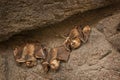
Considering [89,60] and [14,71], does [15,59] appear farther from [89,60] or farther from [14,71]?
[89,60]

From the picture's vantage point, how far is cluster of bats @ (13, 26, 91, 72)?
3.40 ft

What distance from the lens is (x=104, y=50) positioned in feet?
3.20

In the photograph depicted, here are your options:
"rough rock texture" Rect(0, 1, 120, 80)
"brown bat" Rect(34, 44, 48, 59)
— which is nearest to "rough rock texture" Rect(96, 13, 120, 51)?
"rough rock texture" Rect(0, 1, 120, 80)

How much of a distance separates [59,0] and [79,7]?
0.27ft

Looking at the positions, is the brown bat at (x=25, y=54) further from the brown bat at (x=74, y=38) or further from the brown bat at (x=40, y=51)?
the brown bat at (x=74, y=38)

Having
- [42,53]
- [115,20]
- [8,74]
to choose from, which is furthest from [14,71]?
[115,20]

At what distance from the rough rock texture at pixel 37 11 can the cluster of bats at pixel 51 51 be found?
9cm

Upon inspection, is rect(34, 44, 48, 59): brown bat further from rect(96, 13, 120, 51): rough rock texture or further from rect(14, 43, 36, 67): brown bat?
rect(96, 13, 120, 51): rough rock texture

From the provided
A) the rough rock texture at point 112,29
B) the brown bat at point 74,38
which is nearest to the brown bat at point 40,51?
the brown bat at point 74,38

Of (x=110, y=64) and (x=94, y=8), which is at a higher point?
(x=94, y=8)

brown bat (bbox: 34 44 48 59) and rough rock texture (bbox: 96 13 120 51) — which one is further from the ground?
rough rock texture (bbox: 96 13 120 51)

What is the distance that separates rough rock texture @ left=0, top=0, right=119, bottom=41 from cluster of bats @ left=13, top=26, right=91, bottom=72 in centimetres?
9

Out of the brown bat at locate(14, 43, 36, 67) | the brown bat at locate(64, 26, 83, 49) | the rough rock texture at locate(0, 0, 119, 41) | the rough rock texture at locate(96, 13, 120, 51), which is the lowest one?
the brown bat at locate(14, 43, 36, 67)

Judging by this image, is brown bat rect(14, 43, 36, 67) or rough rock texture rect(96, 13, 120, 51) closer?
rough rock texture rect(96, 13, 120, 51)
